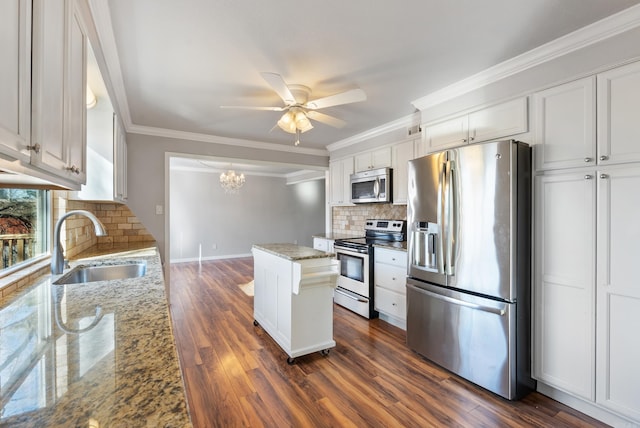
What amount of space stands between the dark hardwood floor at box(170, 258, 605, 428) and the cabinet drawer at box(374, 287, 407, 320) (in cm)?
18

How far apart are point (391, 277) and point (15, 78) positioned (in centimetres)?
300

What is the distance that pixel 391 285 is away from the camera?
310 centimetres

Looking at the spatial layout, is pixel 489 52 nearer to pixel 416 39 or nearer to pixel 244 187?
pixel 416 39

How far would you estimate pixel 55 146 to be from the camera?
0.98 meters

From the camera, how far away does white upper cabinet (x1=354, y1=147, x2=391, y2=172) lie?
12.1 feet

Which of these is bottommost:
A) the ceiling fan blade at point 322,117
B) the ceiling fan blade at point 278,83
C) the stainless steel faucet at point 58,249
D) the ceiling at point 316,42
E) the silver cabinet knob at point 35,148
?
the stainless steel faucet at point 58,249

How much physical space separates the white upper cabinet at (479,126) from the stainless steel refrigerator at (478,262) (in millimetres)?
279

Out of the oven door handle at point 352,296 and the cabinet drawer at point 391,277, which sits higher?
the cabinet drawer at point 391,277

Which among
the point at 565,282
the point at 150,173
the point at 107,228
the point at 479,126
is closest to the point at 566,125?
the point at 479,126

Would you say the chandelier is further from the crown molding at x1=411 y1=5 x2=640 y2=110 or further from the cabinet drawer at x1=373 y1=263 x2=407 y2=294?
the crown molding at x1=411 y1=5 x2=640 y2=110

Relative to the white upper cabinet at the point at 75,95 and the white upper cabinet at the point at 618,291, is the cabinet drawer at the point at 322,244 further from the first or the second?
the white upper cabinet at the point at 75,95

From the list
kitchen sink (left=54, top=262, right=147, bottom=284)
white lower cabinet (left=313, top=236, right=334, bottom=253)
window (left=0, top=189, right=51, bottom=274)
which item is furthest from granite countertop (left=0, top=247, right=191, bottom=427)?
white lower cabinet (left=313, top=236, right=334, bottom=253)

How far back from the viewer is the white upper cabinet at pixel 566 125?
5.73ft

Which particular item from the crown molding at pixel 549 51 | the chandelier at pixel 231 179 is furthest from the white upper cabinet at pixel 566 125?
the chandelier at pixel 231 179
